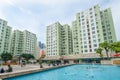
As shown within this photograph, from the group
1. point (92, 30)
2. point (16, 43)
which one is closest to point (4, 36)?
point (16, 43)

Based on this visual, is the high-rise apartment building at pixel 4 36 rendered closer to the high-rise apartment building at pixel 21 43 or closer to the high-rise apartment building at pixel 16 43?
the high-rise apartment building at pixel 16 43

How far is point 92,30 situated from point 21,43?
61.1 metres

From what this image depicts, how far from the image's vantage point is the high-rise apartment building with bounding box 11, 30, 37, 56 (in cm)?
8450

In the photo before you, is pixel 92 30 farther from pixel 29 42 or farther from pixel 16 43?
pixel 16 43

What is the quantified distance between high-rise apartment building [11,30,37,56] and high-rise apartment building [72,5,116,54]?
47.0 metres

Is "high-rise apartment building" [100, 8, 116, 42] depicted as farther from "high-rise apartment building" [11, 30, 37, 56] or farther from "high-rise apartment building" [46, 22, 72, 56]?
"high-rise apartment building" [11, 30, 37, 56]

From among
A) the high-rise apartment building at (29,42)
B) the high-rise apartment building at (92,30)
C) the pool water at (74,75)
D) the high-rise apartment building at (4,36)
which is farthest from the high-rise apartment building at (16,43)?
the pool water at (74,75)

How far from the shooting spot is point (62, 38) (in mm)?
74500

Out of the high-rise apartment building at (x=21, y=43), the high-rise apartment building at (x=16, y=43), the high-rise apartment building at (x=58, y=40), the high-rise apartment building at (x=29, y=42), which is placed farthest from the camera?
the high-rise apartment building at (x=29, y=42)

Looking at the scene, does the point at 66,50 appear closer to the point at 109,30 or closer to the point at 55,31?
the point at 55,31

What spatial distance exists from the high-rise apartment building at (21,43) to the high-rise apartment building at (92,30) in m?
47.0

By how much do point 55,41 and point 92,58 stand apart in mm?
30713

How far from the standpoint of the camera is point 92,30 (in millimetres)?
56500

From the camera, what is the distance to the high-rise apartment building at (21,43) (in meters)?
84.5
